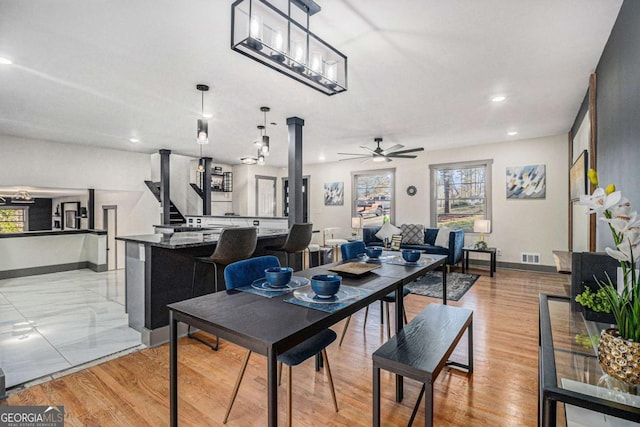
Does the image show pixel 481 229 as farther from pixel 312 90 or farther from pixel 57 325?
pixel 57 325

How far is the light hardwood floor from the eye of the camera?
183cm

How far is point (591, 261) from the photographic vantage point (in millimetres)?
1524

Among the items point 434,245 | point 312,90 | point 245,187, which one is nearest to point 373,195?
point 434,245

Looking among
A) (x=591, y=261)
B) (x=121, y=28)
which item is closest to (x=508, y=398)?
(x=591, y=261)

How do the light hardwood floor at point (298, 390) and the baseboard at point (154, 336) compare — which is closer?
the light hardwood floor at point (298, 390)

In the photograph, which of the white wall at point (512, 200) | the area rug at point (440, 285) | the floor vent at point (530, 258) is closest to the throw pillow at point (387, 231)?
the white wall at point (512, 200)

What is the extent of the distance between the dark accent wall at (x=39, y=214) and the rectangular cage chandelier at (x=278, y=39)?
953cm

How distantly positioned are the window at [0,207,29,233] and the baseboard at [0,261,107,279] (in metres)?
3.46

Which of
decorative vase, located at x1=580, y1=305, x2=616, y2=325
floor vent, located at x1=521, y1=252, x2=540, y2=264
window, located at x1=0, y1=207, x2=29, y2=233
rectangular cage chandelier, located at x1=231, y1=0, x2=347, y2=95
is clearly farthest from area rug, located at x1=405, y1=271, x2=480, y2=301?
window, located at x1=0, y1=207, x2=29, y2=233

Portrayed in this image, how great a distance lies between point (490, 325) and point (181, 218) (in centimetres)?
757

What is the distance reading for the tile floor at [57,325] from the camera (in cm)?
248

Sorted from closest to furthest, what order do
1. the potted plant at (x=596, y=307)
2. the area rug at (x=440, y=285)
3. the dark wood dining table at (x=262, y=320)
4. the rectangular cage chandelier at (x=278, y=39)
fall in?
the dark wood dining table at (x=262, y=320) → the potted plant at (x=596, y=307) → the rectangular cage chandelier at (x=278, y=39) → the area rug at (x=440, y=285)

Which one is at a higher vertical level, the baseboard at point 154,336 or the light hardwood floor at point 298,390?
the baseboard at point 154,336

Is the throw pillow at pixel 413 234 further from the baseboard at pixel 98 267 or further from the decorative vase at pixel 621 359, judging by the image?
the baseboard at pixel 98 267
